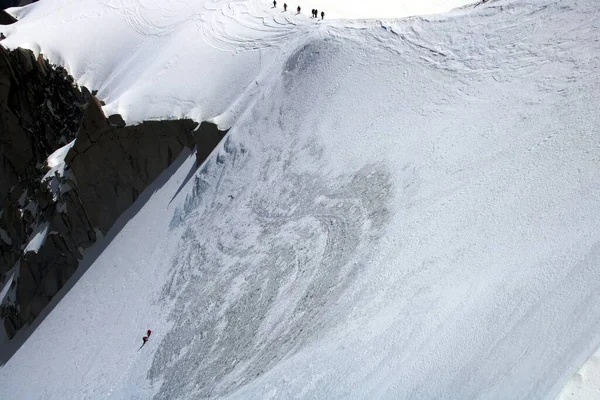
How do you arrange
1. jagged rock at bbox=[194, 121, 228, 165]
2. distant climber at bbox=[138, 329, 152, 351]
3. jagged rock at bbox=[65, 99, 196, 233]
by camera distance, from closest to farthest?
distant climber at bbox=[138, 329, 152, 351], jagged rock at bbox=[194, 121, 228, 165], jagged rock at bbox=[65, 99, 196, 233]

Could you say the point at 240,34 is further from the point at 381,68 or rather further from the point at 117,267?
the point at 117,267

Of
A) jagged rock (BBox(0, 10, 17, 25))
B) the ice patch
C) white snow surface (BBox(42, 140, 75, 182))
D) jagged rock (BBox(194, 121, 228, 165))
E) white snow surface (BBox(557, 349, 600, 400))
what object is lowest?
the ice patch

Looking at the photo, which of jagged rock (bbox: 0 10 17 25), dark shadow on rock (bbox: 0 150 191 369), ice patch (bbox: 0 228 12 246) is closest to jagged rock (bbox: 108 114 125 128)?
dark shadow on rock (bbox: 0 150 191 369)

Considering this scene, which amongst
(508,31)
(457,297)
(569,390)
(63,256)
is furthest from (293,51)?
(569,390)

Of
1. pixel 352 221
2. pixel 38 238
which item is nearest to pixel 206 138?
pixel 352 221

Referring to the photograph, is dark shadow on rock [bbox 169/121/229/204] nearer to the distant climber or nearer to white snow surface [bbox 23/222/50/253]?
the distant climber

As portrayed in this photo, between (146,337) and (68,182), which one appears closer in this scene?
(146,337)

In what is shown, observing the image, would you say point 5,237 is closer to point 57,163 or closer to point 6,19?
point 57,163
